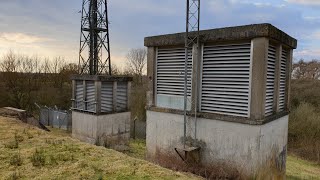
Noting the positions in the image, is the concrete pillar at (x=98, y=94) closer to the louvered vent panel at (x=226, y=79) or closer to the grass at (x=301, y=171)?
the louvered vent panel at (x=226, y=79)

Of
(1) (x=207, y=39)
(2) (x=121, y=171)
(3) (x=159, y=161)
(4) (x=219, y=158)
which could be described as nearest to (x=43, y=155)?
(2) (x=121, y=171)

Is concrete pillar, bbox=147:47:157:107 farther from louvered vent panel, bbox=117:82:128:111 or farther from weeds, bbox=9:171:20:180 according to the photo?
louvered vent panel, bbox=117:82:128:111

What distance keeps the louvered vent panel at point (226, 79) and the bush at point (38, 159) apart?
359 cm

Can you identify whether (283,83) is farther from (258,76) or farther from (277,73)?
(258,76)

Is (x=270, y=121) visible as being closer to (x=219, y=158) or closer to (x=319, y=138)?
(x=219, y=158)

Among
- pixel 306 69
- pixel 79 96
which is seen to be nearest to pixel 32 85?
pixel 79 96

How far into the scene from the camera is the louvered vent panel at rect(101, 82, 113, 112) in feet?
46.5

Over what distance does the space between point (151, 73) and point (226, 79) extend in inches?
84.3

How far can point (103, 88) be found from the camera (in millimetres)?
14188

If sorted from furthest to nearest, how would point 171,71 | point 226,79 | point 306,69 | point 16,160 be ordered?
point 306,69 → point 171,71 → point 226,79 → point 16,160

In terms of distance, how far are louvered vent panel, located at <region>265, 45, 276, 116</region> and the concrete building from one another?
9094 millimetres

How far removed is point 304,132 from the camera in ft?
66.9

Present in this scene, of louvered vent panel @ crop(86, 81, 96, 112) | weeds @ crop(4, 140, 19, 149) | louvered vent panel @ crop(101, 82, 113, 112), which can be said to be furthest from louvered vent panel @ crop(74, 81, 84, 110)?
weeds @ crop(4, 140, 19, 149)

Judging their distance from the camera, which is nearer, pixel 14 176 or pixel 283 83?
pixel 14 176
